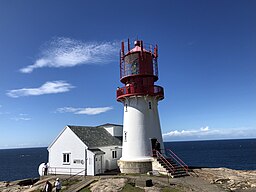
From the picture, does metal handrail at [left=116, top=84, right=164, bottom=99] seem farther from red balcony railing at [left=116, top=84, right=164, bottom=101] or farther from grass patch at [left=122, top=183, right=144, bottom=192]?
grass patch at [left=122, top=183, right=144, bottom=192]

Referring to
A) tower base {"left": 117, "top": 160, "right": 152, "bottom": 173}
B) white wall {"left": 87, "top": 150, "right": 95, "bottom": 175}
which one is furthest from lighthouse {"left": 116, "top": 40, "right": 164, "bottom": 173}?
white wall {"left": 87, "top": 150, "right": 95, "bottom": 175}

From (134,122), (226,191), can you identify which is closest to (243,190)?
(226,191)

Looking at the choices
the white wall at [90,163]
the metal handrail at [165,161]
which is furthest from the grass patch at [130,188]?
the white wall at [90,163]

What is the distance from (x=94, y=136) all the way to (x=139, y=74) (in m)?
8.68

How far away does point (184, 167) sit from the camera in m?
22.4

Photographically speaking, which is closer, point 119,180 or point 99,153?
point 119,180

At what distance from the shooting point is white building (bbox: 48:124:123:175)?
23.6 metres

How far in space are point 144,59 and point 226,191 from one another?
44.3 feet

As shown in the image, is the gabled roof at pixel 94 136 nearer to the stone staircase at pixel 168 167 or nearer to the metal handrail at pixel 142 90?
the metal handrail at pixel 142 90

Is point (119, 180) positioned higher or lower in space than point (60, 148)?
lower

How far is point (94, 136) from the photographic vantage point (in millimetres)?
26562

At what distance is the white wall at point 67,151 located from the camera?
2400cm

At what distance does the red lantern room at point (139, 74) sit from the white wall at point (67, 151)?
6.22 m

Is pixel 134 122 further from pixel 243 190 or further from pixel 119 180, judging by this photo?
pixel 243 190
